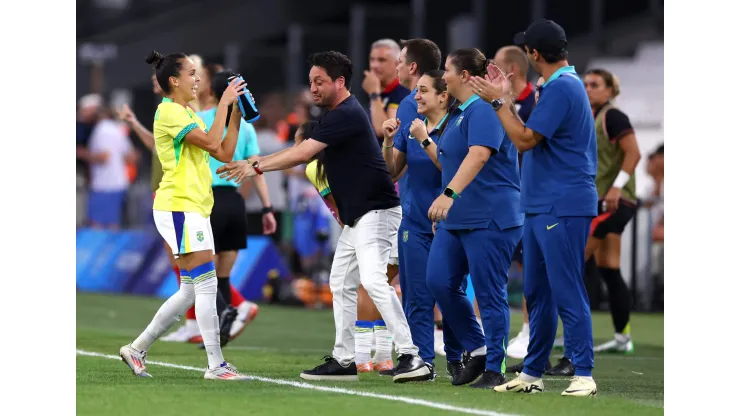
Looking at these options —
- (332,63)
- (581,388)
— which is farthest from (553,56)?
(581,388)

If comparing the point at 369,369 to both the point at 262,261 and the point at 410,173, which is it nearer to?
the point at 410,173

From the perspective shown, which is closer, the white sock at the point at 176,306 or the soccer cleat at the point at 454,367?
the white sock at the point at 176,306

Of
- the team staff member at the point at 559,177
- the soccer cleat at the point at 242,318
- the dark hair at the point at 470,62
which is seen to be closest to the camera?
the team staff member at the point at 559,177

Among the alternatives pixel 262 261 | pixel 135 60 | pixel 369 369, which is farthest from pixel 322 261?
pixel 135 60

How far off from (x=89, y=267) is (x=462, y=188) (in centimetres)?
1273

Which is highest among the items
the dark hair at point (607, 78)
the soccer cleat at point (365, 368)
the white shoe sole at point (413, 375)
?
the dark hair at point (607, 78)

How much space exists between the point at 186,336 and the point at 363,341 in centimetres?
286

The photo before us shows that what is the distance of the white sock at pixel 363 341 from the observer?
9.09 meters

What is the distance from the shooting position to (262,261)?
16.6m

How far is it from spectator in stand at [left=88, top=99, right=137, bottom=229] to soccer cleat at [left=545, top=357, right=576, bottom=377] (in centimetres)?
1179

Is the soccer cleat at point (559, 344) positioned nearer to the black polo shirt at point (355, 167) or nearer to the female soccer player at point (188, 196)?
the black polo shirt at point (355, 167)

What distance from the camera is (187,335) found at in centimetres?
1153

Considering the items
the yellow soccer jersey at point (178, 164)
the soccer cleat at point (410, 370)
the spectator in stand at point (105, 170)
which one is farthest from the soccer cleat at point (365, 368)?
the spectator in stand at point (105, 170)

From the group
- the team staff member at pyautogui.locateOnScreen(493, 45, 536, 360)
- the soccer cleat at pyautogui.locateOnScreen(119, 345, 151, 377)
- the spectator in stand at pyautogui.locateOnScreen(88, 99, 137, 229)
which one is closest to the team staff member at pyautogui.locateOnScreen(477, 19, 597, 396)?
the soccer cleat at pyautogui.locateOnScreen(119, 345, 151, 377)
